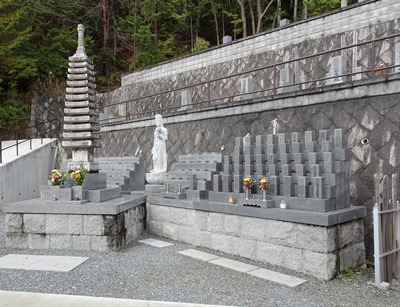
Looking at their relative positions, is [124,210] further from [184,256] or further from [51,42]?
[51,42]

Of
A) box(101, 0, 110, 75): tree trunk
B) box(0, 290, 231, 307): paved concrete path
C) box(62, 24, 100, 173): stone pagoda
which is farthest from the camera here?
box(101, 0, 110, 75): tree trunk

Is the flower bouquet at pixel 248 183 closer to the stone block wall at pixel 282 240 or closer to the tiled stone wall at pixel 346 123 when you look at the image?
the stone block wall at pixel 282 240

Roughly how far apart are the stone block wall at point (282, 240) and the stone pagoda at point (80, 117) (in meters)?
3.13

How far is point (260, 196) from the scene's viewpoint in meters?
7.11

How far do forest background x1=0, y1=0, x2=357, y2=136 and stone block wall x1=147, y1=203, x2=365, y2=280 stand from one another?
658 inches

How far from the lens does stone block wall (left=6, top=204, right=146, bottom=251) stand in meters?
7.72

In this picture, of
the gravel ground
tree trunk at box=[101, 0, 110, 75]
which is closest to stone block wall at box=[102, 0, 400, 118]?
the gravel ground

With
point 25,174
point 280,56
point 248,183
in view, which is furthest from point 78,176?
point 280,56

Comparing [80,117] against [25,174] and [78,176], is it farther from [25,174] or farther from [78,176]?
[25,174]

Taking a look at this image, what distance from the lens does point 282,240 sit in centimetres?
646

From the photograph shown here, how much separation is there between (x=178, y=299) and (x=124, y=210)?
3.53m

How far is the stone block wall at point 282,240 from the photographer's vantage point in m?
5.93

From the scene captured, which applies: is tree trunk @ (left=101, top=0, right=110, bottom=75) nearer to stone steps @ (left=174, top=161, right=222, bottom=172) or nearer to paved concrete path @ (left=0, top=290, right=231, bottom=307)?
stone steps @ (left=174, top=161, right=222, bottom=172)

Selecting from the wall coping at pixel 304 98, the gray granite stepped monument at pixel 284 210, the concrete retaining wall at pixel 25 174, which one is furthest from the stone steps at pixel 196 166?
the concrete retaining wall at pixel 25 174
